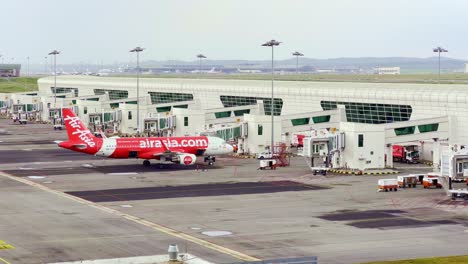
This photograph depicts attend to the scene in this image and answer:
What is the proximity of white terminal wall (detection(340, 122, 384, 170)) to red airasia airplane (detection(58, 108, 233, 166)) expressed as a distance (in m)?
17.8

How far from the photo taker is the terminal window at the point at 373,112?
12094cm

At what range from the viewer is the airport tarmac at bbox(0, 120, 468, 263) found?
185ft

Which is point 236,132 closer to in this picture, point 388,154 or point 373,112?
point 373,112

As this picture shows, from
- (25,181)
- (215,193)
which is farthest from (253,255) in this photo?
(25,181)

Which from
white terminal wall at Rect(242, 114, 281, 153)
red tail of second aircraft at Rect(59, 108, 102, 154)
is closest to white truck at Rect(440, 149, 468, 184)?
red tail of second aircraft at Rect(59, 108, 102, 154)

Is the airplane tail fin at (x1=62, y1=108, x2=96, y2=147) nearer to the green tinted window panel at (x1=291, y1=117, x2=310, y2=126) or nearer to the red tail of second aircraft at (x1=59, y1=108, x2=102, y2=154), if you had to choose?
the red tail of second aircraft at (x1=59, y1=108, x2=102, y2=154)

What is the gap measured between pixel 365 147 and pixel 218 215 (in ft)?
112

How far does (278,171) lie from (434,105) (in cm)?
2315

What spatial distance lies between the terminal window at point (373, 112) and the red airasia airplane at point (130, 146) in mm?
26896

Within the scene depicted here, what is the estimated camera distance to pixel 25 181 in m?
94.5

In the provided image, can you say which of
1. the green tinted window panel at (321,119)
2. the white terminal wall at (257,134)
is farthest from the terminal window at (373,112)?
the white terminal wall at (257,134)

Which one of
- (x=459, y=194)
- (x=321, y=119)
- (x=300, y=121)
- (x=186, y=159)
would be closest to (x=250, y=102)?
(x=321, y=119)

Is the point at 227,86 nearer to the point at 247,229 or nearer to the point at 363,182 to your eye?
the point at 363,182

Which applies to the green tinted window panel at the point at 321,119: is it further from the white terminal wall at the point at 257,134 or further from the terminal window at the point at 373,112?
the white terminal wall at the point at 257,134
